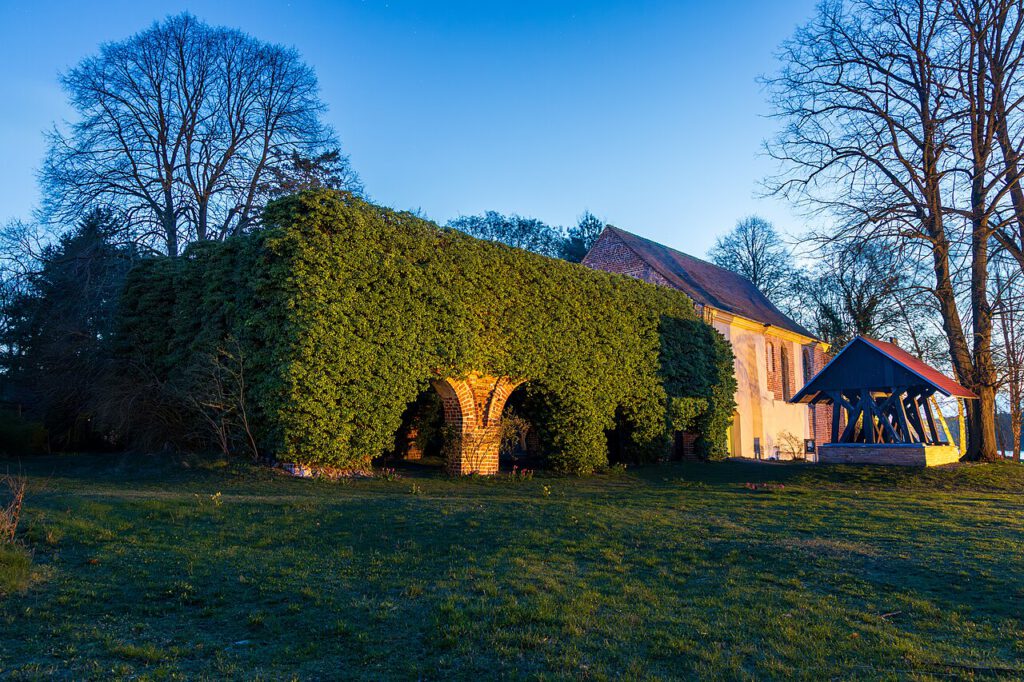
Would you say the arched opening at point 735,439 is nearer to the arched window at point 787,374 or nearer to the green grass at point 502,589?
the arched window at point 787,374

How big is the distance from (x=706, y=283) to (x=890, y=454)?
12442mm

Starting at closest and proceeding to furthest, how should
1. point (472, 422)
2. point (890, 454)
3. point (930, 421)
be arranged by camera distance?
1. point (472, 422)
2. point (890, 454)
3. point (930, 421)

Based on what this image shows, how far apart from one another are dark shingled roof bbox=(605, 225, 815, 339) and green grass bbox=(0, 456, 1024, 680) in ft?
53.1

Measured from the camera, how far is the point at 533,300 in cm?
1731

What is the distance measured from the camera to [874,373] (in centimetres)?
1825

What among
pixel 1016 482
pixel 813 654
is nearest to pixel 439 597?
pixel 813 654

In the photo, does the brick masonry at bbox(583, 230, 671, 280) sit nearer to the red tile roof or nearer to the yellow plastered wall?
the yellow plastered wall

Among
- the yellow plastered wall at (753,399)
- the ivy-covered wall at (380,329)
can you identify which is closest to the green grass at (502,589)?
the ivy-covered wall at (380,329)

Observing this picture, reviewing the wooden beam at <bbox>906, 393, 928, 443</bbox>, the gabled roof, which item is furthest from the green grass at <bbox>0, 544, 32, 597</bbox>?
the wooden beam at <bbox>906, 393, 928, 443</bbox>

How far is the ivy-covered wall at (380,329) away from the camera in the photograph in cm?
1311

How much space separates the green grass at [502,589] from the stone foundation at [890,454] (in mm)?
6674

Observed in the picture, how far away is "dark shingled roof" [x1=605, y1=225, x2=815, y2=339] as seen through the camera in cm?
2645

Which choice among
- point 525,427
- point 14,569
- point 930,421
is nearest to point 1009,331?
point 930,421

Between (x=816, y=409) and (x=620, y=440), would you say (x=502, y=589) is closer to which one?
(x=620, y=440)
